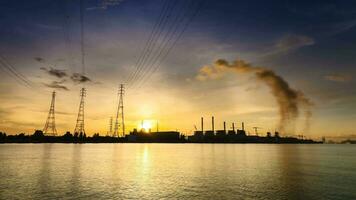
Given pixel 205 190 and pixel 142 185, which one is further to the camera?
pixel 142 185

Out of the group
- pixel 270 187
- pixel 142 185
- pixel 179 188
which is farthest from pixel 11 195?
pixel 270 187

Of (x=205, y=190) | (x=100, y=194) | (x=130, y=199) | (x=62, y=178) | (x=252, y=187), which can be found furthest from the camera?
(x=62, y=178)

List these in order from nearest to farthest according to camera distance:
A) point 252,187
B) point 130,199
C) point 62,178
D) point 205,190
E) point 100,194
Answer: point 130,199, point 100,194, point 205,190, point 252,187, point 62,178

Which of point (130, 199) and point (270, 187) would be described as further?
point (270, 187)

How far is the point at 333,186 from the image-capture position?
2050 inches

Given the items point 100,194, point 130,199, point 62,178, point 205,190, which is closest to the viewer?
point 130,199

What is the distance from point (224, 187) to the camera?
48.9 m

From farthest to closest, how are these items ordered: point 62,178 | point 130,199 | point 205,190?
point 62,178
point 205,190
point 130,199

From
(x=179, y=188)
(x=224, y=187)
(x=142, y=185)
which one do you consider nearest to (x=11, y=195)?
(x=142, y=185)

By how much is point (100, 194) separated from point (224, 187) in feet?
67.5

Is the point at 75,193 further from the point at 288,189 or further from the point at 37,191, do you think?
the point at 288,189

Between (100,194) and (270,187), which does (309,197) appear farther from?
(100,194)

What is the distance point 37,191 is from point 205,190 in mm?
25997

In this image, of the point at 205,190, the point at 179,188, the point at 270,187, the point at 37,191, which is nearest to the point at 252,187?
the point at 270,187
